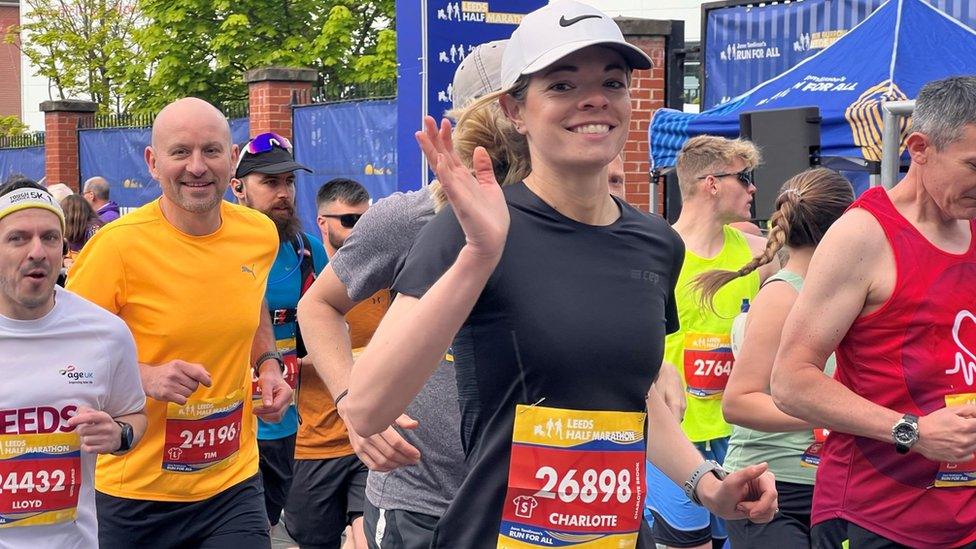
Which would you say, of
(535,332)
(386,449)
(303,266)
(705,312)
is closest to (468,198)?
(535,332)

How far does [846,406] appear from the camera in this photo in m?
3.54

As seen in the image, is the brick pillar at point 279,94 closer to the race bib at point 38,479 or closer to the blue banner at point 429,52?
the blue banner at point 429,52

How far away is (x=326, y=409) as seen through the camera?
6707 mm

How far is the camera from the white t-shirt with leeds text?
4141mm

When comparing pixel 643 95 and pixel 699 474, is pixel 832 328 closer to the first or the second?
pixel 699 474

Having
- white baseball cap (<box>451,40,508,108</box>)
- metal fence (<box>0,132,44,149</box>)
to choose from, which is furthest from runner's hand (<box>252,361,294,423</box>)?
metal fence (<box>0,132,44,149</box>)

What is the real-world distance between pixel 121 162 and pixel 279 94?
18.9 feet

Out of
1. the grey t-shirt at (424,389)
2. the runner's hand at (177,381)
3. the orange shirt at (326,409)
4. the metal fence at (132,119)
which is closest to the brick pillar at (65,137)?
the metal fence at (132,119)

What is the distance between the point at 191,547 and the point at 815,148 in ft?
16.3

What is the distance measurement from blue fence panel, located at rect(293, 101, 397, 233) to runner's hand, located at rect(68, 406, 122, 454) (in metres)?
10.8

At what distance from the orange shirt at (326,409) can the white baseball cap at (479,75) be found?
2.72 meters

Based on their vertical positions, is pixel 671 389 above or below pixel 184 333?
below

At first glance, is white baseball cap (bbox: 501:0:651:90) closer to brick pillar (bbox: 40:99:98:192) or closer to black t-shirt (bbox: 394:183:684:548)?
black t-shirt (bbox: 394:183:684:548)

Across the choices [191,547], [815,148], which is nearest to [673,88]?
[815,148]
